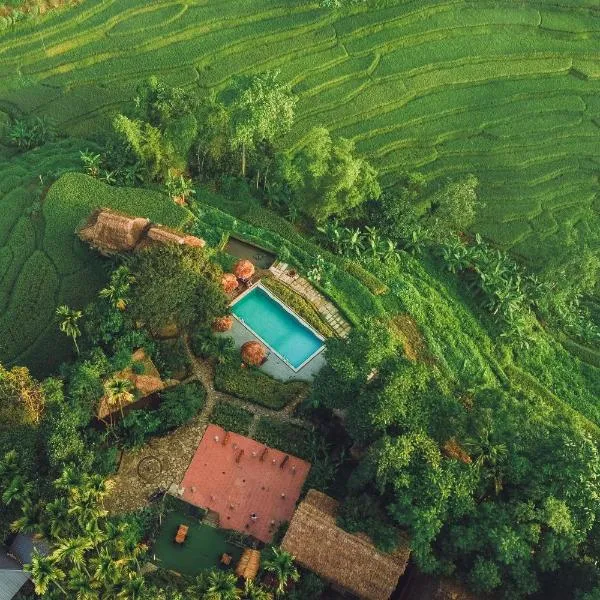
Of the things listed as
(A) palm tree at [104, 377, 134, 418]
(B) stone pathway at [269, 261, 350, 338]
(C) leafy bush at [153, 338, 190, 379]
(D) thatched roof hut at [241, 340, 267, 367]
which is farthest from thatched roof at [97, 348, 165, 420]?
(B) stone pathway at [269, 261, 350, 338]

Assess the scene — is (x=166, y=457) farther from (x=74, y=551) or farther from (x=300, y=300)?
(x=300, y=300)

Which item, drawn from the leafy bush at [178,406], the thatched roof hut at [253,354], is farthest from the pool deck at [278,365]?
the leafy bush at [178,406]

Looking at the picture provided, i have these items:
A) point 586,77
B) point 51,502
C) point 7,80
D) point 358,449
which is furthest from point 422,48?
point 51,502

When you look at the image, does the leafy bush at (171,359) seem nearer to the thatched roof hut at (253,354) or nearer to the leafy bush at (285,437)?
the thatched roof hut at (253,354)

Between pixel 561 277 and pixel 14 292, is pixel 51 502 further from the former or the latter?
pixel 561 277

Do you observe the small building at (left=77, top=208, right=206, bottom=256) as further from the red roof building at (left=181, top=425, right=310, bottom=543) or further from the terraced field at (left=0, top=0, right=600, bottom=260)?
the terraced field at (left=0, top=0, right=600, bottom=260)

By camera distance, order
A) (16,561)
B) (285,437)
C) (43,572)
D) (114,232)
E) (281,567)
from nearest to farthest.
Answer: (43,572) → (281,567) → (16,561) → (285,437) → (114,232)

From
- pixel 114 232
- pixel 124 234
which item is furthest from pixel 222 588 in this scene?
pixel 114 232
